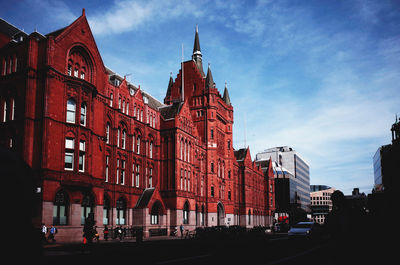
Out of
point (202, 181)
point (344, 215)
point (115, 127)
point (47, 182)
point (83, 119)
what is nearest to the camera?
point (344, 215)

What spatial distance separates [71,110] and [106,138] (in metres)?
8.53

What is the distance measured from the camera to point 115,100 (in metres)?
46.7

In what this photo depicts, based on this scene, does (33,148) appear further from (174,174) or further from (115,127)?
(174,174)

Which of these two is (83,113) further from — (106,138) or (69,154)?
(106,138)

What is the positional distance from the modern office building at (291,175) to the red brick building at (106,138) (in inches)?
2710

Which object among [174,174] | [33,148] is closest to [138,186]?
[174,174]

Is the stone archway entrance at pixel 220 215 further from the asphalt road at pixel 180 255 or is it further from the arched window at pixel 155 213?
the asphalt road at pixel 180 255

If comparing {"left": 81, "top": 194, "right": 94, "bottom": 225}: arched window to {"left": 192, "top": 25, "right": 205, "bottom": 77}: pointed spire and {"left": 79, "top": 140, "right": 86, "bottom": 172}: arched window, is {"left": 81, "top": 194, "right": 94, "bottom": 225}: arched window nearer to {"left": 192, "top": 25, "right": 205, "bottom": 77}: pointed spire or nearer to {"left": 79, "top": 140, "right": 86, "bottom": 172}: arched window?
{"left": 79, "top": 140, "right": 86, "bottom": 172}: arched window

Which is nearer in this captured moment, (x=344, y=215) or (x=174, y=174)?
(x=344, y=215)

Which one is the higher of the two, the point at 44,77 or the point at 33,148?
the point at 44,77

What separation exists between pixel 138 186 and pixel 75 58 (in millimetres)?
19873

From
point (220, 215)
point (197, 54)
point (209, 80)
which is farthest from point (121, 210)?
point (197, 54)

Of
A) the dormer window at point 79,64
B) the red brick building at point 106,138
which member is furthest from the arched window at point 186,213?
the dormer window at point 79,64

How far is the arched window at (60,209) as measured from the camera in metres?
33.1
